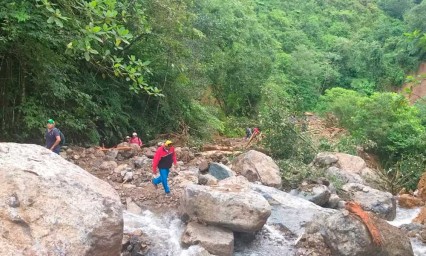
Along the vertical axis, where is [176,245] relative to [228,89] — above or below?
above

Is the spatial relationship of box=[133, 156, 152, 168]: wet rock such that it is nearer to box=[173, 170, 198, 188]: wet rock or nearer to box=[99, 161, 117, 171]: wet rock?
box=[99, 161, 117, 171]: wet rock

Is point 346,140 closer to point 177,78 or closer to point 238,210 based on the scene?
point 177,78

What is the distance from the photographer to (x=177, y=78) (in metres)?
16.8

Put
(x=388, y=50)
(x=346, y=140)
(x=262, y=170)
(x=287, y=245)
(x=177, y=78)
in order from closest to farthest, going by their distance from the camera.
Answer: (x=287, y=245), (x=262, y=170), (x=177, y=78), (x=346, y=140), (x=388, y=50)

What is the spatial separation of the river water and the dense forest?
2580mm

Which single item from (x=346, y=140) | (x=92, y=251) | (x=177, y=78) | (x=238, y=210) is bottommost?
(x=346, y=140)

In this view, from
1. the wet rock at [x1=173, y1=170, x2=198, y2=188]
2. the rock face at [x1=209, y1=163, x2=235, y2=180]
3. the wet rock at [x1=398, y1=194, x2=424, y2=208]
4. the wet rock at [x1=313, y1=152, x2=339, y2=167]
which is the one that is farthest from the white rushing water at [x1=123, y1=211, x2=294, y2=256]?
the wet rock at [x1=398, y1=194, x2=424, y2=208]

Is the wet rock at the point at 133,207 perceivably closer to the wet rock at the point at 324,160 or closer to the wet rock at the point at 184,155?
the wet rock at the point at 184,155

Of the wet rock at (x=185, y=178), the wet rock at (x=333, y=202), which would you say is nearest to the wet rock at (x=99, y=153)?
the wet rock at (x=185, y=178)

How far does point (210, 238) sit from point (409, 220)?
23.9 ft

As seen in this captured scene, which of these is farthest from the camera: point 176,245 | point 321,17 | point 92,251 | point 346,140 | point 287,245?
point 321,17

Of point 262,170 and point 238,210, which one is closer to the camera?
point 238,210

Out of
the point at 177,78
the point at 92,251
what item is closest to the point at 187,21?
the point at 177,78

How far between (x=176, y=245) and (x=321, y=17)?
52.2 metres
